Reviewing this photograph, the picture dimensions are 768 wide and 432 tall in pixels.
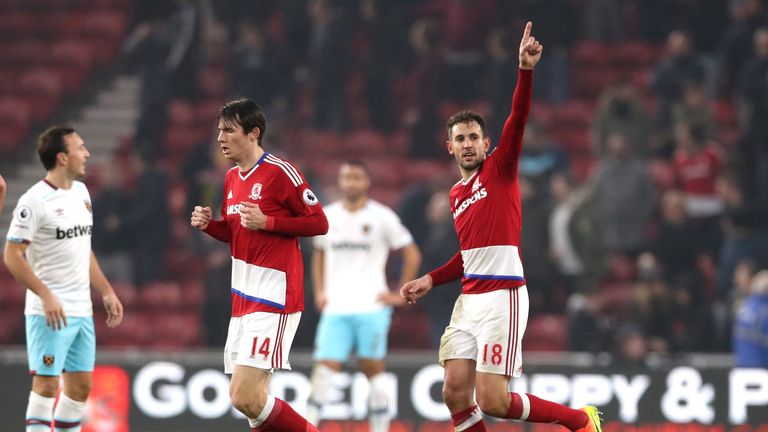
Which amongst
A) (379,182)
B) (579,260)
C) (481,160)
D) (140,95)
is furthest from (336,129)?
(481,160)

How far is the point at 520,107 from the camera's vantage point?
21.6 ft

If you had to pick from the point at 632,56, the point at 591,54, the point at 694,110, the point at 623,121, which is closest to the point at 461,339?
the point at 623,121

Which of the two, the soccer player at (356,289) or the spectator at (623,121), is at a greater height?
the spectator at (623,121)

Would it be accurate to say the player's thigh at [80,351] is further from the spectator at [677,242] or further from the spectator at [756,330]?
the spectator at [677,242]

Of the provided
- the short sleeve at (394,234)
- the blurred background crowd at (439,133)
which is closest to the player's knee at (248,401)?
the short sleeve at (394,234)

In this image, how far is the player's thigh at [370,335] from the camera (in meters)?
9.91

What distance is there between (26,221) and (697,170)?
28.7ft

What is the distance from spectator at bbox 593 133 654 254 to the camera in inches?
548

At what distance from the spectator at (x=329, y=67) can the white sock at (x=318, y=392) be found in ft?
22.0

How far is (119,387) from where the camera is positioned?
11203 mm

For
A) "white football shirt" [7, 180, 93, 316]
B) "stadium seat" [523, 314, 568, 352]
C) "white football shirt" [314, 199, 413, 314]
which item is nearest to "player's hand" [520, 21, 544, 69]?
"white football shirt" [7, 180, 93, 316]

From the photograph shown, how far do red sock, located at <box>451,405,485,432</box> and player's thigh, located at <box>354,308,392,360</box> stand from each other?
111 inches

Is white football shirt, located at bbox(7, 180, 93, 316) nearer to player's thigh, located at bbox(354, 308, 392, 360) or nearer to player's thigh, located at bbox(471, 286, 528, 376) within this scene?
player's thigh, located at bbox(471, 286, 528, 376)

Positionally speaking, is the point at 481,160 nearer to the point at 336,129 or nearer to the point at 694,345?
the point at 694,345
